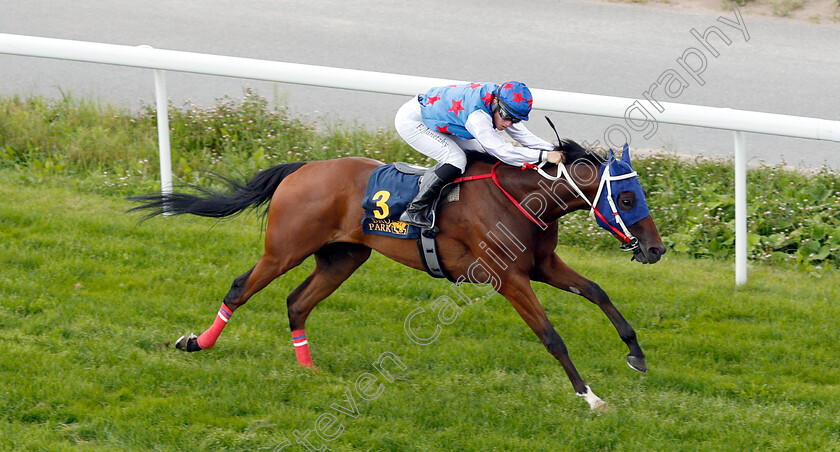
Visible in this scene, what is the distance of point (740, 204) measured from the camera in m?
6.81

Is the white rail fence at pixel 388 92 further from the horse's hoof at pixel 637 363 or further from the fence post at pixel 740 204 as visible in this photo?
the horse's hoof at pixel 637 363

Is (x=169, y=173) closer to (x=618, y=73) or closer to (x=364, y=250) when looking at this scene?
(x=364, y=250)

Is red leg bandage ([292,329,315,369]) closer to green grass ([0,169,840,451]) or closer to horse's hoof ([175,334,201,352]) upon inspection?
green grass ([0,169,840,451])

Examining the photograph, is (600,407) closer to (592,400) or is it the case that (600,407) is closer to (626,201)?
(592,400)

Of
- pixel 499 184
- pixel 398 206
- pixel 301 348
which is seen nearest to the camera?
pixel 499 184

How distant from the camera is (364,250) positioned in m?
6.27

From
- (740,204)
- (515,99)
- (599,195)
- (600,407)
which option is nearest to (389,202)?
(515,99)

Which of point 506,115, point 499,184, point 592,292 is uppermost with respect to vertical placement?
point 506,115

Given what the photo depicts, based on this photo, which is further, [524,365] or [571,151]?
[524,365]

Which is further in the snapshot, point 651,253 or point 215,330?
point 215,330

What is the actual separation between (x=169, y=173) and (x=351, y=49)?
3.60 meters

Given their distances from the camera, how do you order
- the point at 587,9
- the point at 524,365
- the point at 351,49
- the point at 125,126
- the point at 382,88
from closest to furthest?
the point at 524,365 < the point at 382,88 < the point at 125,126 < the point at 351,49 < the point at 587,9

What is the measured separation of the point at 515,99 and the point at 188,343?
2.47 meters

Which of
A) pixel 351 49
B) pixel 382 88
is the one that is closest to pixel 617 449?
pixel 382 88
